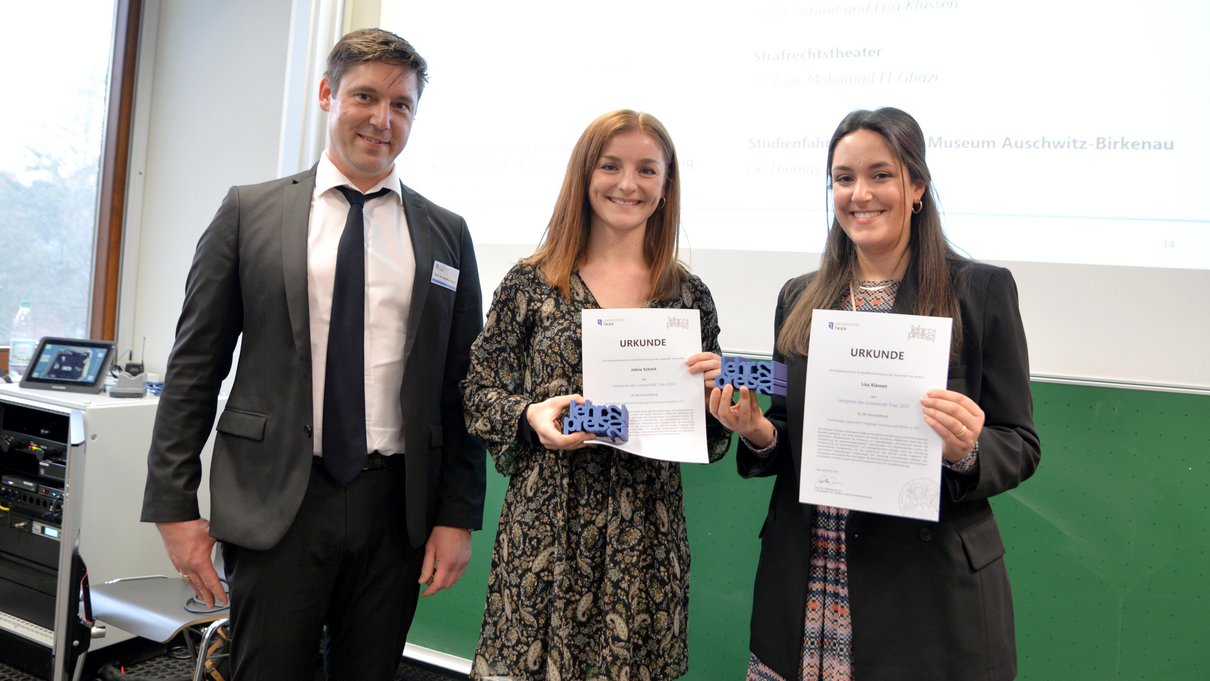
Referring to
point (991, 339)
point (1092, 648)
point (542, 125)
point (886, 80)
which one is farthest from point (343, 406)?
point (1092, 648)

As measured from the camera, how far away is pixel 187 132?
3551 mm

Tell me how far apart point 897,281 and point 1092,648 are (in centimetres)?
140

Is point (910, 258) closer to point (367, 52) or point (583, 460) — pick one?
point (583, 460)

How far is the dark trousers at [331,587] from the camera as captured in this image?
1474mm

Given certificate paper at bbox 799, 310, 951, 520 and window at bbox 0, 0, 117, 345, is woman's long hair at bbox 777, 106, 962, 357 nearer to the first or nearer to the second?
certificate paper at bbox 799, 310, 951, 520

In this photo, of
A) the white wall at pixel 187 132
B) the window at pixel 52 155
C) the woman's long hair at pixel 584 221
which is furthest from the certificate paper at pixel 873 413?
the window at pixel 52 155

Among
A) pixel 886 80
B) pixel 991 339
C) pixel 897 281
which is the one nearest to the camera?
pixel 991 339

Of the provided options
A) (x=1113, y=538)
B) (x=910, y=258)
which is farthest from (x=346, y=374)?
(x=1113, y=538)

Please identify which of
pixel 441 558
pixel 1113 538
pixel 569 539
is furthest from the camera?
pixel 1113 538

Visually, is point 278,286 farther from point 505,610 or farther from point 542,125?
point 542,125

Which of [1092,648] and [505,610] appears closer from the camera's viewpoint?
[505,610]

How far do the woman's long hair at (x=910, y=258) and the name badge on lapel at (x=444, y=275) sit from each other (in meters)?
0.77

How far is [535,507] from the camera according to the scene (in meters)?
1.51

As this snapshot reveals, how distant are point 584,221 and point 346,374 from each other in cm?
62
